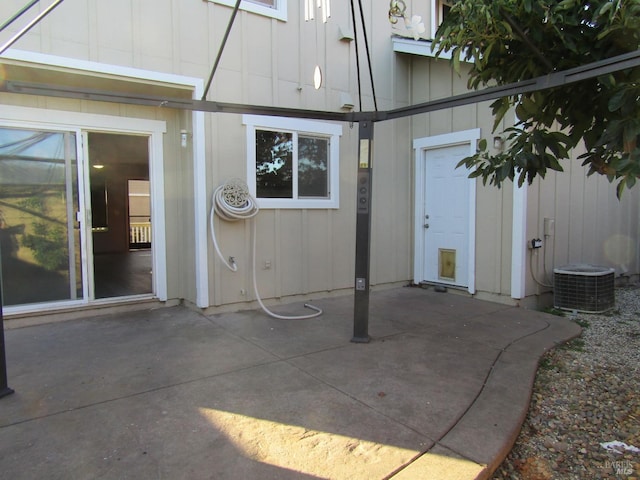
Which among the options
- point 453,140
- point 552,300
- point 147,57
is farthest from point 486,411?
point 147,57

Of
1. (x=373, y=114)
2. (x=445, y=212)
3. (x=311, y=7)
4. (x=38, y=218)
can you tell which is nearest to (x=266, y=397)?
(x=373, y=114)

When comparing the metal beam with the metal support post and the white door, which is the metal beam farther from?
the white door

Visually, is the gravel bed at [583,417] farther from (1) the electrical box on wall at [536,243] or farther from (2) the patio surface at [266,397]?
(1) the electrical box on wall at [536,243]

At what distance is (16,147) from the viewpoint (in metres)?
4.36

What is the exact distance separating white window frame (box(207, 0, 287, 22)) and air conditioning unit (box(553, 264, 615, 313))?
475 cm

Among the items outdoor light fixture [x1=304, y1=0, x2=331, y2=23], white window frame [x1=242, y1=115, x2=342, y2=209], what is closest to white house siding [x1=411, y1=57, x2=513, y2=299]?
white window frame [x1=242, y1=115, x2=342, y2=209]

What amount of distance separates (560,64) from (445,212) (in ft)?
12.0

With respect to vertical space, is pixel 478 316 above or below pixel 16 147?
below

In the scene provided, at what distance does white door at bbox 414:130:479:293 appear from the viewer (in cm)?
584

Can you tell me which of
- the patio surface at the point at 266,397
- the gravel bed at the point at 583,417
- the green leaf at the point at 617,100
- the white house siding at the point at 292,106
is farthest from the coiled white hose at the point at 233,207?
the green leaf at the point at 617,100

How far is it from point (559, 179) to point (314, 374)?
4520 mm

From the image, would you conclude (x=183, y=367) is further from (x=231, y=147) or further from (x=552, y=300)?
(x=552, y=300)

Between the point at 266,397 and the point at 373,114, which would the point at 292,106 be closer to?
the point at 373,114

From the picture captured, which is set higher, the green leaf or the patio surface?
the green leaf
